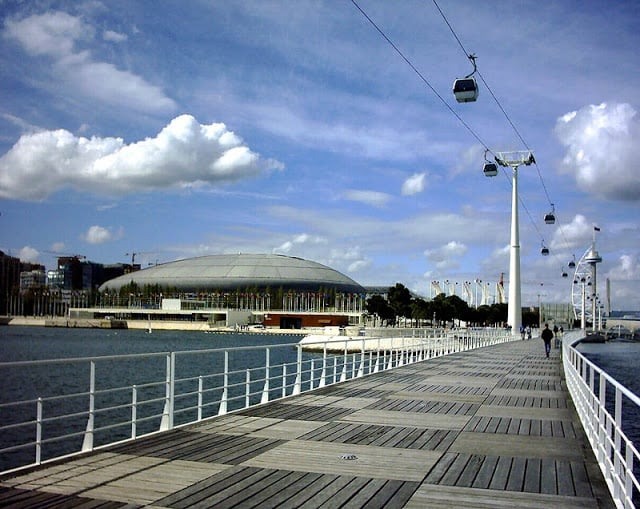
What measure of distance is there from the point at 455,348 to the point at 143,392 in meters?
17.1

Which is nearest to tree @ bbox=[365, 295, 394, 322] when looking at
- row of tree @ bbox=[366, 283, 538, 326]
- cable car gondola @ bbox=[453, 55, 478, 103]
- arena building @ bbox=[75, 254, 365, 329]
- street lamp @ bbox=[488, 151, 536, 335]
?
row of tree @ bbox=[366, 283, 538, 326]

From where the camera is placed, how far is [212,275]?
194 metres

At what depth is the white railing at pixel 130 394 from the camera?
9531 millimetres

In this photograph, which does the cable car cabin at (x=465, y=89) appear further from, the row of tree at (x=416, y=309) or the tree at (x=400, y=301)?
the tree at (x=400, y=301)

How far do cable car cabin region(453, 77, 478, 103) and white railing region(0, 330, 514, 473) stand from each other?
6.50 m

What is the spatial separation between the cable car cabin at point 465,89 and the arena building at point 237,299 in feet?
456

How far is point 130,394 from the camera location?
34.1 metres

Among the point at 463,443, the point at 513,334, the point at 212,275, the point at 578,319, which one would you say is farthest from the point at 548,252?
the point at 212,275

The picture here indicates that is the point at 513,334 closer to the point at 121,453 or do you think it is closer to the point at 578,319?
the point at 121,453

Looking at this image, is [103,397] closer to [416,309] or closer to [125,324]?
[416,309]

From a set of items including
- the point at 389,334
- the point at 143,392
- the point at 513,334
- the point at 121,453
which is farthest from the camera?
the point at 389,334

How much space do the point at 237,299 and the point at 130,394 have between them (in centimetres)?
14407

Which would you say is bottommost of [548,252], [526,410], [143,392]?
[143,392]

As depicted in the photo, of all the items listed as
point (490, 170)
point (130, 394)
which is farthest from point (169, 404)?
point (490, 170)
